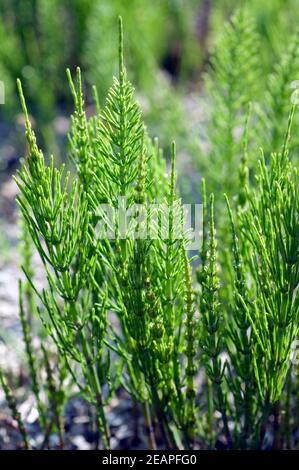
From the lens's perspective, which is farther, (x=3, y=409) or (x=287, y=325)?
(x=3, y=409)

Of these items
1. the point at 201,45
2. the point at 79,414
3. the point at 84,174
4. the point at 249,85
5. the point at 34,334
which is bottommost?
the point at 79,414

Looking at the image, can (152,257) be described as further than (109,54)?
No

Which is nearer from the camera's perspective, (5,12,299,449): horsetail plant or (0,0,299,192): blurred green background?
(5,12,299,449): horsetail plant

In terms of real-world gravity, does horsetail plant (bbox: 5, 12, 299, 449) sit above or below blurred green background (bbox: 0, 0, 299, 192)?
below

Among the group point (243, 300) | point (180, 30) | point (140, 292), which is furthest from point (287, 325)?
point (180, 30)

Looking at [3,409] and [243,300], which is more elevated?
→ [243,300]

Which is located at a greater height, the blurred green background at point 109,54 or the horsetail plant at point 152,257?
the blurred green background at point 109,54

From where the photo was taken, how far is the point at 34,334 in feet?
5.62

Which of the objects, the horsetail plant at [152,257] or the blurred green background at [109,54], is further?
the blurred green background at [109,54]

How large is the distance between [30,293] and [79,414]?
33 cm

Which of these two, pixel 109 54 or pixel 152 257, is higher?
pixel 109 54
